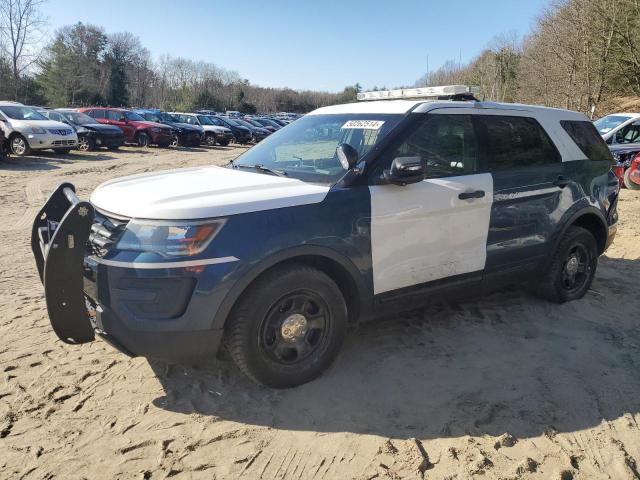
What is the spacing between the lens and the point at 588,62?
2594cm

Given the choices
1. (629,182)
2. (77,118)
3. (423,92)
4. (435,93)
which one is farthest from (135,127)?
(435,93)

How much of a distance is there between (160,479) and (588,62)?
29069 millimetres

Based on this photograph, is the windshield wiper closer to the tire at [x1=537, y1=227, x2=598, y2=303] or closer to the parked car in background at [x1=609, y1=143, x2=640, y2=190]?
the tire at [x1=537, y1=227, x2=598, y2=303]

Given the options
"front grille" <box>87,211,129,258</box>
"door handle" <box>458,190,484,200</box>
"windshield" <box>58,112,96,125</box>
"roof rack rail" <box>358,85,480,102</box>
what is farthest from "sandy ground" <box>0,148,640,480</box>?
"windshield" <box>58,112,96,125</box>

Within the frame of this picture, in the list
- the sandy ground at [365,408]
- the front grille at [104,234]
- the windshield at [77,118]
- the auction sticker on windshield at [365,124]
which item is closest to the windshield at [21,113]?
the windshield at [77,118]

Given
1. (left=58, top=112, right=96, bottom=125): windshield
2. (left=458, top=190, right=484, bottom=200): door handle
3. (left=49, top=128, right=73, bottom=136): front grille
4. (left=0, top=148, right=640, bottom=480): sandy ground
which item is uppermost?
(left=58, top=112, right=96, bottom=125): windshield

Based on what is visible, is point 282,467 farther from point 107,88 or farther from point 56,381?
point 107,88

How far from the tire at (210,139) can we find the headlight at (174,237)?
82.2 ft

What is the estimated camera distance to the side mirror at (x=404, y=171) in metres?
3.40

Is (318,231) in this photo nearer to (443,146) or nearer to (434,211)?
(434,211)

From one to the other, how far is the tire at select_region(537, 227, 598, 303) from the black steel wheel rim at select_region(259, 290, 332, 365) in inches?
98.3

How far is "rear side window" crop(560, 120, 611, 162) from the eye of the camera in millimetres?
4867

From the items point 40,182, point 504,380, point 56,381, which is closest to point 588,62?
point 40,182

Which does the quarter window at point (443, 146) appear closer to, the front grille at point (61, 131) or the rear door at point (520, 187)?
the rear door at point (520, 187)
